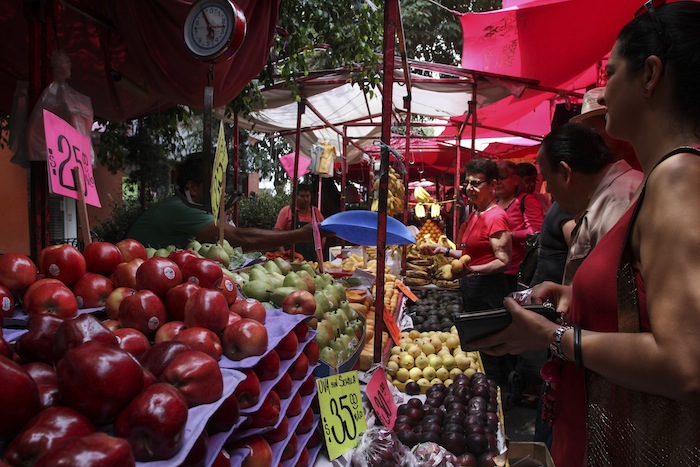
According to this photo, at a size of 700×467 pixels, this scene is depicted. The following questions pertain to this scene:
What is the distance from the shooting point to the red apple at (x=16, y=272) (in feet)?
5.08

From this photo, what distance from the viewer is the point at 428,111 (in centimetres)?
877

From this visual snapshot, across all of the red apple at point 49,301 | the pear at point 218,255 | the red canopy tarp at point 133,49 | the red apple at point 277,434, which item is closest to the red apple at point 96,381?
the red apple at point 49,301

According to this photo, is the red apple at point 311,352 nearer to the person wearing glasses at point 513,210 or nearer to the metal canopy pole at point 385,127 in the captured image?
the metal canopy pole at point 385,127

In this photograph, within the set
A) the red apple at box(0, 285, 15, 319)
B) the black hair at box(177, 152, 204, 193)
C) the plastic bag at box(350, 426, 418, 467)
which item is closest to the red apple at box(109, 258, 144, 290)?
the red apple at box(0, 285, 15, 319)

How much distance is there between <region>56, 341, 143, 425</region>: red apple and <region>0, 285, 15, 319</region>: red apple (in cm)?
61

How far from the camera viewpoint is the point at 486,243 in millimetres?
4664

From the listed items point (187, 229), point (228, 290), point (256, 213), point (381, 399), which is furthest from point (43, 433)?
point (256, 213)

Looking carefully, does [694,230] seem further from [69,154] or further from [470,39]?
[470,39]

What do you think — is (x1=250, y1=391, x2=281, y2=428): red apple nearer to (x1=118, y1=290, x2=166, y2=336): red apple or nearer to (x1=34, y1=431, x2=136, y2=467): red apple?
(x1=118, y1=290, x2=166, y2=336): red apple

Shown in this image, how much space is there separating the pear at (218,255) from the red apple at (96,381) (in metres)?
1.47

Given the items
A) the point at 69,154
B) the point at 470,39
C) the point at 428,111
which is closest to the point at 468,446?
the point at 69,154

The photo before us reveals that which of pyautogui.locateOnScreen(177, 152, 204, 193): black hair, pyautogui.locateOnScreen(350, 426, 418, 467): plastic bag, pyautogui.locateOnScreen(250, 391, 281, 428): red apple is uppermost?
pyautogui.locateOnScreen(177, 152, 204, 193): black hair

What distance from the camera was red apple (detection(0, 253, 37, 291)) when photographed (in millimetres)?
1547

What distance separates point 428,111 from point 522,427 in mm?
5865
